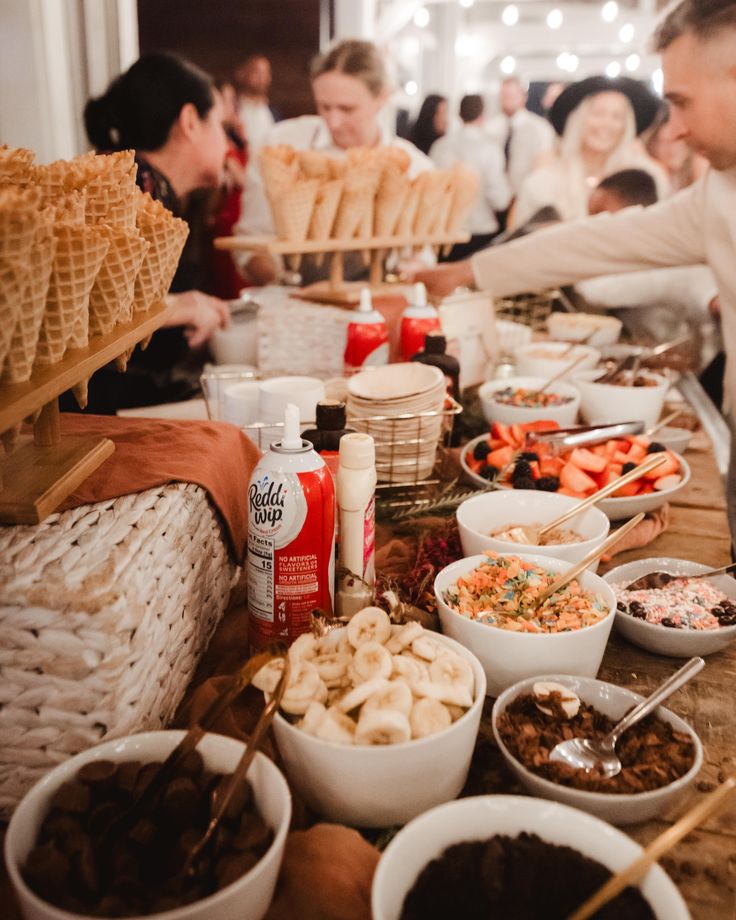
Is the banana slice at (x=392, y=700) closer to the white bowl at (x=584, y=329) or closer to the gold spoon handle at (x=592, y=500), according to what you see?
the gold spoon handle at (x=592, y=500)

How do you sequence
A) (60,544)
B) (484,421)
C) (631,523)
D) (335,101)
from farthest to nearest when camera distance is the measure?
(335,101) → (484,421) → (631,523) → (60,544)

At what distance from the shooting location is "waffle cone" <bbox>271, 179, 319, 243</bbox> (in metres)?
2.48

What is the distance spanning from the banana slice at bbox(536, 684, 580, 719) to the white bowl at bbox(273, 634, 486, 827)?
0.14 m

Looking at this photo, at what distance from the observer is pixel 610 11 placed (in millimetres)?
7691

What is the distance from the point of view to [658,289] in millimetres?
4598

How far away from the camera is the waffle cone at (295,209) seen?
2.48 metres

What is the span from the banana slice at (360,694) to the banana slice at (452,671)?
80 mm

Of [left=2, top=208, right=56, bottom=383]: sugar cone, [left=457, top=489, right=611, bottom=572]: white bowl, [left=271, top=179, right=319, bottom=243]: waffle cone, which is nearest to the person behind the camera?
[left=2, top=208, right=56, bottom=383]: sugar cone

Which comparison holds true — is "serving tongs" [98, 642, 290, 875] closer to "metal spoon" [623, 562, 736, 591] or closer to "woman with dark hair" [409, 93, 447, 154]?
"metal spoon" [623, 562, 736, 591]

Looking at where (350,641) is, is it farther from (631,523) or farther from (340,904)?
(631,523)

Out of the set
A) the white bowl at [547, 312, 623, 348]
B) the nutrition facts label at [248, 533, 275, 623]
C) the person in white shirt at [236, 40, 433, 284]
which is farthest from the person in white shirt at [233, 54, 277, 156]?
the nutrition facts label at [248, 533, 275, 623]

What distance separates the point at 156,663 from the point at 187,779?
24cm

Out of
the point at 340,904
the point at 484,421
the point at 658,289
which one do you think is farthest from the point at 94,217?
the point at 658,289

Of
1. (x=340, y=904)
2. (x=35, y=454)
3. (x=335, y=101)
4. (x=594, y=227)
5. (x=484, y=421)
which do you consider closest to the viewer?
(x=340, y=904)
